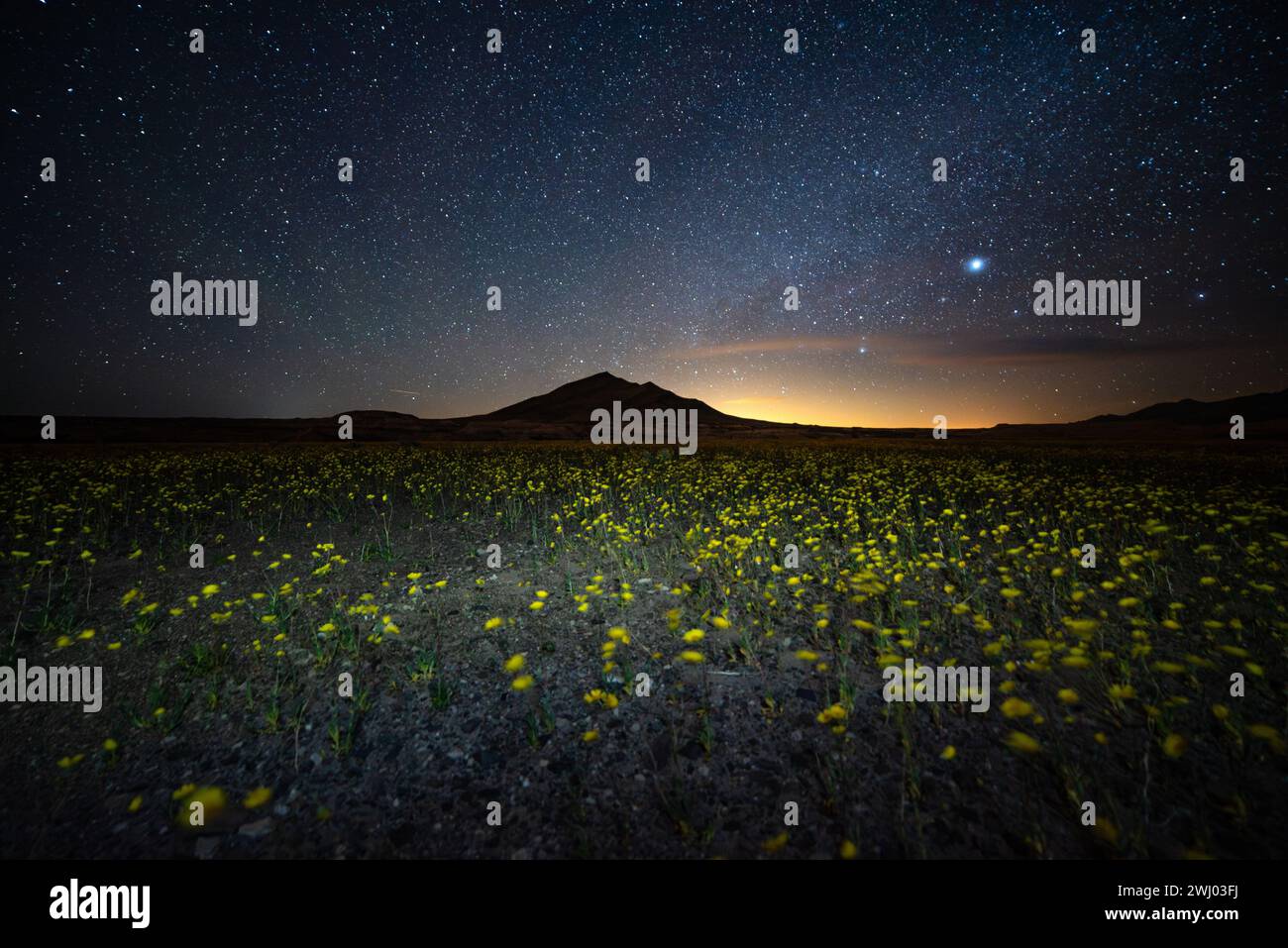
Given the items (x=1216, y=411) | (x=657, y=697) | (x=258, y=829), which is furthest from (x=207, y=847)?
(x=1216, y=411)

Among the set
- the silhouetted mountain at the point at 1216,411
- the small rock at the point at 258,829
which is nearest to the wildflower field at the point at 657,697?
the small rock at the point at 258,829

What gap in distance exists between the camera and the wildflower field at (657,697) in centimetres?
289

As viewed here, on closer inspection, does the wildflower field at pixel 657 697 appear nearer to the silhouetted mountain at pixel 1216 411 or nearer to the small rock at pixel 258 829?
the small rock at pixel 258 829

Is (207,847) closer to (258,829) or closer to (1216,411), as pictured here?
(258,829)

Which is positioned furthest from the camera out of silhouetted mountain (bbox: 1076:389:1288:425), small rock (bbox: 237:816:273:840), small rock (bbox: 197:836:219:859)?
silhouetted mountain (bbox: 1076:389:1288:425)

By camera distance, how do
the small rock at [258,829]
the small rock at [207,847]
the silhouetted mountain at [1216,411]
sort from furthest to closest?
the silhouetted mountain at [1216,411]
the small rock at [258,829]
the small rock at [207,847]

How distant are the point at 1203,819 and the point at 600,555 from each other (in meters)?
6.72

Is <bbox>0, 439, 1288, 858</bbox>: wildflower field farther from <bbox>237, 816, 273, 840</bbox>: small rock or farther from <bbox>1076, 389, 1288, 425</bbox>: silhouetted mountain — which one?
<bbox>1076, 389, 1288, 425</bbox>: silhouetted mountain

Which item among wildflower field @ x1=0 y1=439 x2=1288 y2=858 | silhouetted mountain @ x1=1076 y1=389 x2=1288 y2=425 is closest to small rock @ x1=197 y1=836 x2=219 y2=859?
wildflower field @ x1=0 y1=439 x2=1288 y2=858

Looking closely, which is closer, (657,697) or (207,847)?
(207,847)

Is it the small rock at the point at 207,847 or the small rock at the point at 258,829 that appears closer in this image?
the small rock at the point at 207,847

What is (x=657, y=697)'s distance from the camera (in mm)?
4199

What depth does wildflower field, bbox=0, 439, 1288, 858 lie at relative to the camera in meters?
2.89
